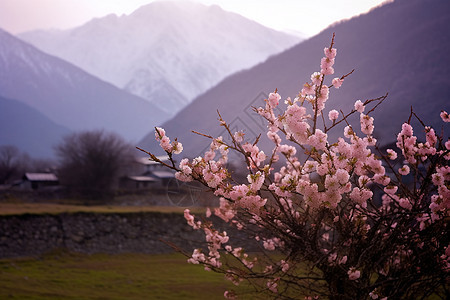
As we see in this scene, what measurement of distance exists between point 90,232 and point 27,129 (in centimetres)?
12382

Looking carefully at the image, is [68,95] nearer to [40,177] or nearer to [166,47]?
[166,47]

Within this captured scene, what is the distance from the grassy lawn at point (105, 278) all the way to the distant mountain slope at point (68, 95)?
4632 inches

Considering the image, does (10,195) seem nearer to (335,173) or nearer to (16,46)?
(335,173)

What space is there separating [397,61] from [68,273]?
43.2 metres

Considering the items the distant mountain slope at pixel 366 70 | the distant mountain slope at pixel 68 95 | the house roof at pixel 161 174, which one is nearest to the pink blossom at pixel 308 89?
the distant mountain slope at pixel 366 70

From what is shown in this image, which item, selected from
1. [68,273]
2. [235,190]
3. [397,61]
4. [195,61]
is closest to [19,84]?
[195,61]

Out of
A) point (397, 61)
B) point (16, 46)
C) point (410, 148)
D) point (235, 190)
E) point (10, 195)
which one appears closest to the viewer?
point (235, 190)

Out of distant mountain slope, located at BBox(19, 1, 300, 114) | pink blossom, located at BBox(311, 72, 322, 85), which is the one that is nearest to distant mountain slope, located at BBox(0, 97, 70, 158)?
distant mountain slope, located at BBox(19, 1, 300, 114)

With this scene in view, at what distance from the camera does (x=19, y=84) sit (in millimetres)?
152750

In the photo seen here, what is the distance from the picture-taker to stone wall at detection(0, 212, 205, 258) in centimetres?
1574

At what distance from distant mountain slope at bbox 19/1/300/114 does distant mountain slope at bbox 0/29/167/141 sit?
Answer: 6.87 m

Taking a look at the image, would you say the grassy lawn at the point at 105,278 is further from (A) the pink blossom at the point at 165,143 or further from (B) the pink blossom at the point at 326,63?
(B) the pink blossom at the point at 326,63

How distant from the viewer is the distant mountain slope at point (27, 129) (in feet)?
402

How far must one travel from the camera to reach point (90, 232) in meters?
17.2
